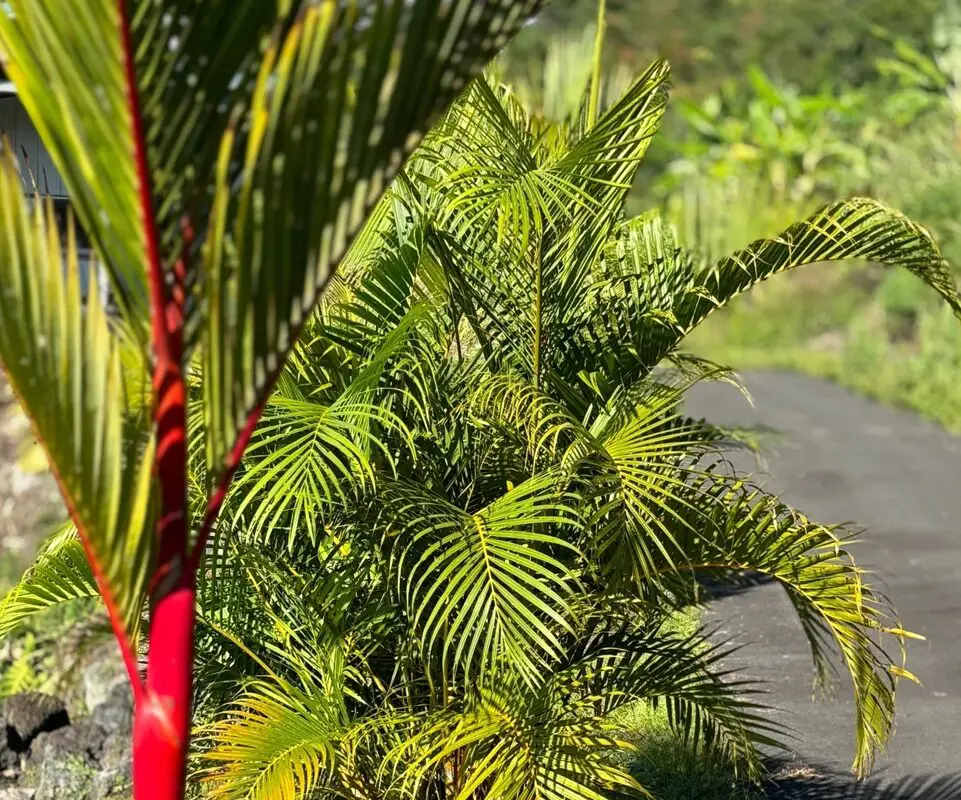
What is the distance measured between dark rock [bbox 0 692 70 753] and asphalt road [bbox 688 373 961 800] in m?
3.15

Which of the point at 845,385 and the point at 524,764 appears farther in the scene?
the point at 845,385

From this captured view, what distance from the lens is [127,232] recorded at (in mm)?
Answer: 2221

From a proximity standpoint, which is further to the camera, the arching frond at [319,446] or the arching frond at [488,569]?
the arching frond at [319,446]

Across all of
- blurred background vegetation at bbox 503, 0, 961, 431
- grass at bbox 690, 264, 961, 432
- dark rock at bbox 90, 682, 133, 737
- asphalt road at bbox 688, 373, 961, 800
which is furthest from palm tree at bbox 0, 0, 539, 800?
grass at bbox 690, 264, 961, 432

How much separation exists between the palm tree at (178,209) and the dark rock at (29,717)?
408 cm

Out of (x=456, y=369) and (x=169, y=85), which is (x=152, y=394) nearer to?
(x=169, y=85)

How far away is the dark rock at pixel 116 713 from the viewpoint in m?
6.02

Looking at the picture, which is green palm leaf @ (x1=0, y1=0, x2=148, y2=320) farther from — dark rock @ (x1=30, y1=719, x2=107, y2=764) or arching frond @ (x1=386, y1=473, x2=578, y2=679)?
dark rock @ (x1=30, y1=719, x2=107, y2=764)

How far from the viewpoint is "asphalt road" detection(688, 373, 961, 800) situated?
4.82 m

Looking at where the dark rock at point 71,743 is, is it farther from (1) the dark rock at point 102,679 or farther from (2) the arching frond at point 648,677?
(2) the arching frond at point 648,677

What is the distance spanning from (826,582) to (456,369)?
123cm

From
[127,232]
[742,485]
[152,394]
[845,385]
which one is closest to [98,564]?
[152,394]

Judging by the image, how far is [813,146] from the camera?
22281mm

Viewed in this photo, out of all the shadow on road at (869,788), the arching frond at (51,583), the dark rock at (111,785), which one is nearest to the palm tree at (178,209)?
the arching frond at (51,583)
